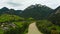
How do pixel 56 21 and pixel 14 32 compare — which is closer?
pixel 14 32

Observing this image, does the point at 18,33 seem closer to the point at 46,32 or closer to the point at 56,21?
the point at 46,32

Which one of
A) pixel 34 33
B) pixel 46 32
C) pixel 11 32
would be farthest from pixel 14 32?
pixel 46 32

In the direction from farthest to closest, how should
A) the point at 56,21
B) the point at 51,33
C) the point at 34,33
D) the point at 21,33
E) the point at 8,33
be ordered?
the point at 56,21, the point at 21,33, the point at 8,33, the point at 34,33, the point at 51,33

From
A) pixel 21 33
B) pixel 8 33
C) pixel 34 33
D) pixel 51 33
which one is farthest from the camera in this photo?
pixel 21 33

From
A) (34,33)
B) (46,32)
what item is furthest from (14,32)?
(46,32)

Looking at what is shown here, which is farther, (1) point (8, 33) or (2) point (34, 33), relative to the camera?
(1) point (8, 33)

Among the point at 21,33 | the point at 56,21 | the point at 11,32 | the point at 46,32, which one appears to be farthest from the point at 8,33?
the point at 56,21

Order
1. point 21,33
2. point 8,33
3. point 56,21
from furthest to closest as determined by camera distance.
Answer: point 56,21, point 21,33, point 8,33

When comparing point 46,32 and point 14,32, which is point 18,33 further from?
point 46,32
